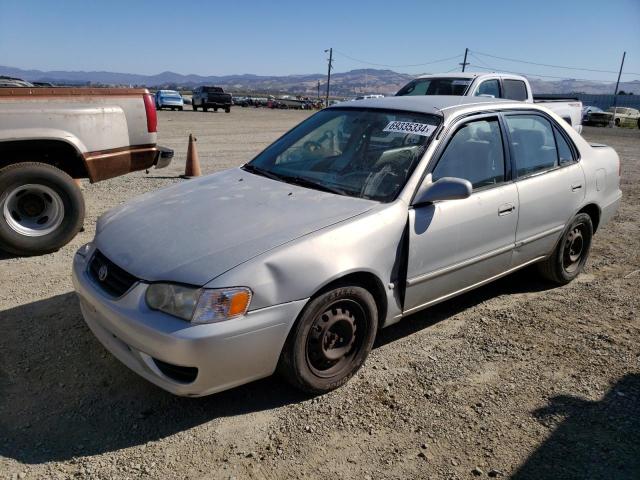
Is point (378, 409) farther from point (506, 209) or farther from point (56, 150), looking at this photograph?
point (56, 150)

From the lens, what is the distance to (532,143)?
4129 mm

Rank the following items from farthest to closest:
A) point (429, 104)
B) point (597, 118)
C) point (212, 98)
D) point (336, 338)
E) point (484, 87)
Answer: point (212, 98)
point (597, 118)
point (484, 87)
point (429, 104)
point (336, 338)

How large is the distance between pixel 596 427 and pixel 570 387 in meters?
0.38

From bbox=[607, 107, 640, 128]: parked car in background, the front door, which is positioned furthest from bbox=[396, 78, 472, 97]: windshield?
bbox=[607, 107, 640, 128]: parked car in background

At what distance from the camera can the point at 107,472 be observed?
7.72 feet

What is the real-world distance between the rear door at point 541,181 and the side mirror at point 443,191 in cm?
98

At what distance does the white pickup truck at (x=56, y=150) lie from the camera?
15.5 ft

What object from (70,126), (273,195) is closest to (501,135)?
(273,195)

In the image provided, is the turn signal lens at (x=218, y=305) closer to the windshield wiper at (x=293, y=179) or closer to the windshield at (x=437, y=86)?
the windshield wiper at (x=293, y=179)

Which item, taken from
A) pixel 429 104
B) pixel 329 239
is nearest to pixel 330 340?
pixel 329 239

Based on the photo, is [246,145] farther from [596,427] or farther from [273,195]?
[596,427]

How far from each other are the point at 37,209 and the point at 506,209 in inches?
172

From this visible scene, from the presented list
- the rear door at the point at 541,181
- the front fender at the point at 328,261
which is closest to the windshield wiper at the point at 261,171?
the front fender at the point at 328,261

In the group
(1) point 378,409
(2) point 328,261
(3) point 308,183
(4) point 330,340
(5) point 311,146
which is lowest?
(1) point 378,409
